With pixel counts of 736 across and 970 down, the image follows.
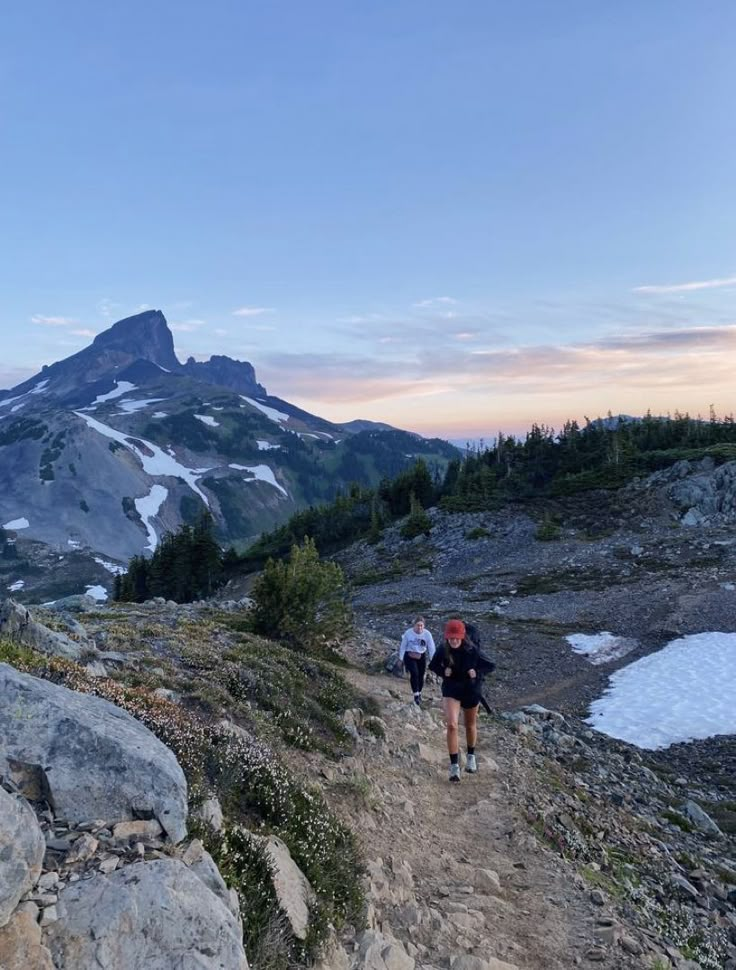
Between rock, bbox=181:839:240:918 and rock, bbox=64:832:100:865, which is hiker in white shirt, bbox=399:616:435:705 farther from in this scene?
rock, bbox=64:832:100:865

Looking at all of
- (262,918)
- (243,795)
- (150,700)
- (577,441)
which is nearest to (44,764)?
(262,918)

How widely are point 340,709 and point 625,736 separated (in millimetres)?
9054

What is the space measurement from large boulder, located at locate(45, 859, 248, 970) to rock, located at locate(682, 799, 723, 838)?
10.9 meters

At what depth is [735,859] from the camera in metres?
10.7

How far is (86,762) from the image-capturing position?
484 centimetres

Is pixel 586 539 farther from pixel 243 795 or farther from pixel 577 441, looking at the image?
pixel 243 795

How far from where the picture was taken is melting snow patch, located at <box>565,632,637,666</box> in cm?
2650

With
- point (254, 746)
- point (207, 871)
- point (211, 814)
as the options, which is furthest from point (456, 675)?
point (207, 871)

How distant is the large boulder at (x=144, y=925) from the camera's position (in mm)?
3682

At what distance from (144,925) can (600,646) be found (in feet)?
89.4

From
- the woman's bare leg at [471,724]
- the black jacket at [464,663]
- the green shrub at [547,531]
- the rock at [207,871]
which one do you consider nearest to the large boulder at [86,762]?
the rock at [207,871]

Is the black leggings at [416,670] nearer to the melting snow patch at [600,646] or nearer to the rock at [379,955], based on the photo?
the rock at [379,955]

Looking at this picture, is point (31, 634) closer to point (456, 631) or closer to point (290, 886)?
point (290, 886)

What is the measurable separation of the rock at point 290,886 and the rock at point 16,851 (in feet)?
7.07
